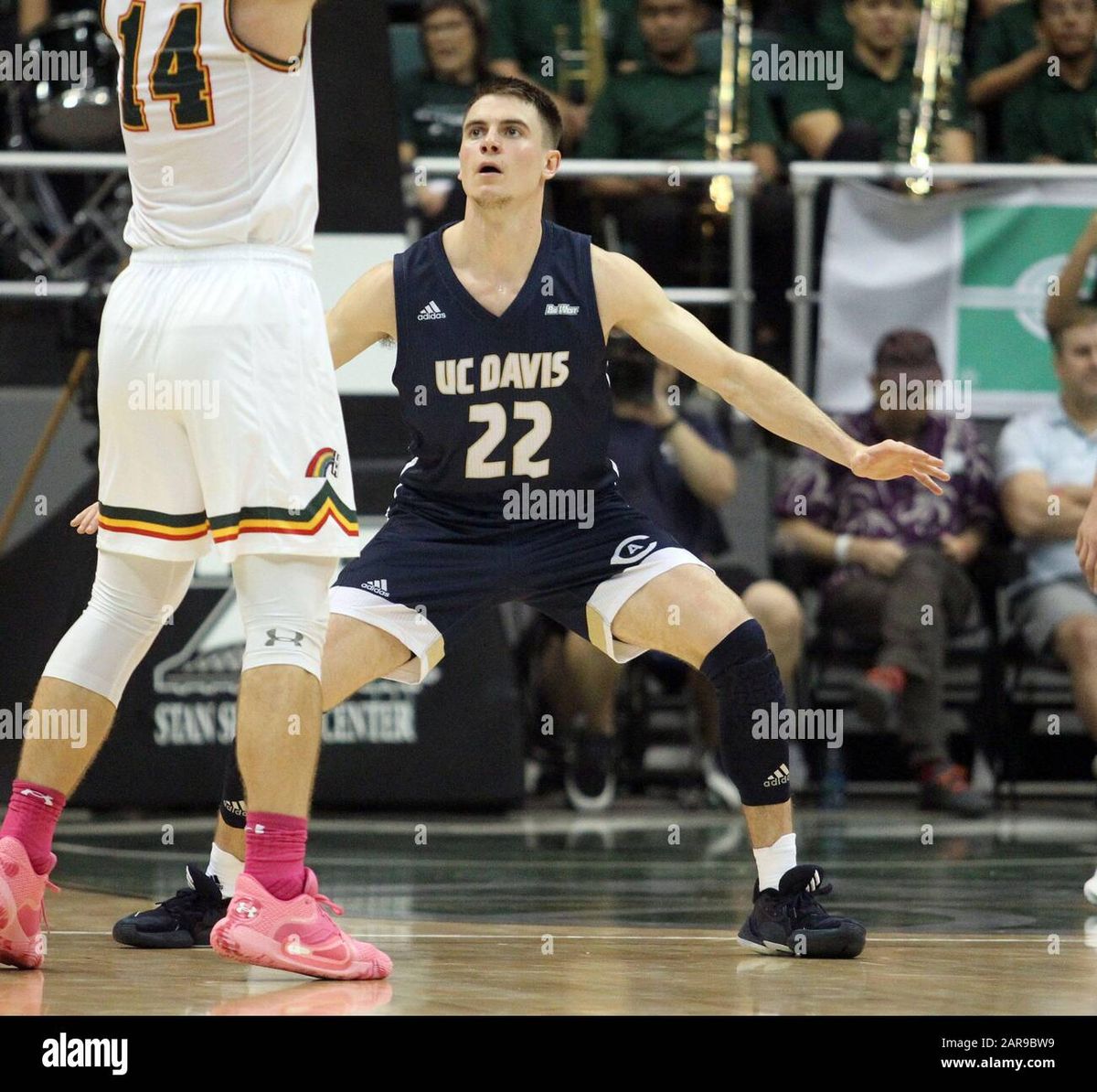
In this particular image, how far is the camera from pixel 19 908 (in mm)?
4023

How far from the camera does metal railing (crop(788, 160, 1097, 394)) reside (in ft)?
28.9

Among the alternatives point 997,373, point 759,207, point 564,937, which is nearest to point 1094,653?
point 997,373

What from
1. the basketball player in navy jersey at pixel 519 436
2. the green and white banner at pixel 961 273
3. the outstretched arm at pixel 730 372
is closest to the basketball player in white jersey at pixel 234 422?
the basketball player in navy jersey at pixel 519 436

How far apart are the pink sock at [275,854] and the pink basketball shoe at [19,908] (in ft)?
1.62

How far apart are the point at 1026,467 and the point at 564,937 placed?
4440 millimetres

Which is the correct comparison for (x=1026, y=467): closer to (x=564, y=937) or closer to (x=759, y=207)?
(x=759, y=207)

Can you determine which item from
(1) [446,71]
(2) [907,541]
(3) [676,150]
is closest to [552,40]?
(1) [446,71]

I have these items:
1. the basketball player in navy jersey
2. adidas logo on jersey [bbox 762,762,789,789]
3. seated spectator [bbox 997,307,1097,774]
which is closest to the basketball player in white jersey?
the basketball player in navy jersey

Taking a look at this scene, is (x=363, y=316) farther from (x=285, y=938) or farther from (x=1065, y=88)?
(x=1065, y=88)

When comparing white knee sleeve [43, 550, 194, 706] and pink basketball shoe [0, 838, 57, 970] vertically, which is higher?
white knee sleeve [43, 550, 194, 706]

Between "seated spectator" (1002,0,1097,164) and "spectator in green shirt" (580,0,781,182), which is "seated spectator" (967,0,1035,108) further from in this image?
"spectator in green shirt" (580,0,781,182)

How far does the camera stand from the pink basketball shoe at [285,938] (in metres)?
3.85

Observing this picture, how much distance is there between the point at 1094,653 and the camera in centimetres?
803

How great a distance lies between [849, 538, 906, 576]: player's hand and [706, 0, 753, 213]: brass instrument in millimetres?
2125
